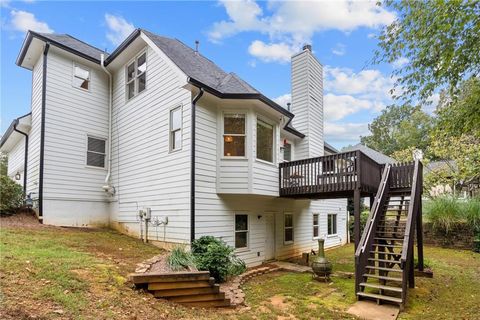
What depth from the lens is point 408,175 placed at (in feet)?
30.2

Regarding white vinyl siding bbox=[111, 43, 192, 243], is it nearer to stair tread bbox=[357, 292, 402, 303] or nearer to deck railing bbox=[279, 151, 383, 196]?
deck railing bbox=[279, 151, 383, 196]

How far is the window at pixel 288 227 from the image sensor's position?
12414 millimetres

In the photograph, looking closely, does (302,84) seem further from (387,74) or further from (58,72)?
(58,72)

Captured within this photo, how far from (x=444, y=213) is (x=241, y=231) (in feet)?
36.4

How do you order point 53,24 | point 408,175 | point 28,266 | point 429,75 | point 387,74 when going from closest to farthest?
point 28,266 < point 429,75 < point 387,74 < point 408,175 < point 53,24

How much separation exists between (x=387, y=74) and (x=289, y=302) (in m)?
5.53

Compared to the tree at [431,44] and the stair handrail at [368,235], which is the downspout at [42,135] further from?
the tree at [431,44]

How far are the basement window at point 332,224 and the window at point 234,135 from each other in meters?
8.90

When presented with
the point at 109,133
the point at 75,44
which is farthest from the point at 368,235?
the point at 75,44

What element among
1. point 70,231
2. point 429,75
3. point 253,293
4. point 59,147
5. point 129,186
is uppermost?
point 429,75

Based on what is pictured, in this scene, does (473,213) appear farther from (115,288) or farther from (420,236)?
(115,288)

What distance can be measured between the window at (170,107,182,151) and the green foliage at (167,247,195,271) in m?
3.22

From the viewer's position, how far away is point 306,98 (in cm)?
1352

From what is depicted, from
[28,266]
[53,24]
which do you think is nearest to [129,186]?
→ [28,266]
